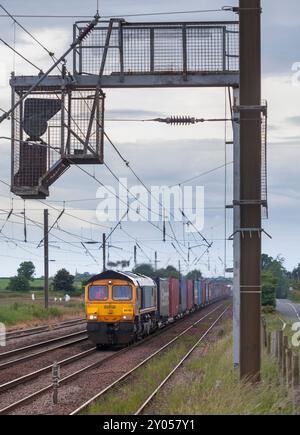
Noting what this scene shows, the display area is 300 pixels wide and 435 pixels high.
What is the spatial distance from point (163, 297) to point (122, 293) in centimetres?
1173

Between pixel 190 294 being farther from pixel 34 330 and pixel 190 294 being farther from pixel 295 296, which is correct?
pixel 295 296

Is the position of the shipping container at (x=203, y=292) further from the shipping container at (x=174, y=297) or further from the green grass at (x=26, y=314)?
the shipping container at (x=174, y=297)

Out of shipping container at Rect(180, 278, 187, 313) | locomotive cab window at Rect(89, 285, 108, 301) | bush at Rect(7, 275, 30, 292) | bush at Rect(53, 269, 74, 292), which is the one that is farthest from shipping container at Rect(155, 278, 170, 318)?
bush at Rect(7, 275, 30, 292)

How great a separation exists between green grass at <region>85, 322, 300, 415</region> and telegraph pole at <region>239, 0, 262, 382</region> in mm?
761

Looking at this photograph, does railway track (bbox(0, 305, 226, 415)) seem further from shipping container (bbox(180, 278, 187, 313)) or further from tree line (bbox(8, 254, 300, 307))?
shipping container (bbox(180, 278, 187, 313))

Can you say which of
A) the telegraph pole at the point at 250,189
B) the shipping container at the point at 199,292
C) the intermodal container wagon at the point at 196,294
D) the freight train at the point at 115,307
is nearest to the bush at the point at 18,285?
the shipping container at the point at 199,292

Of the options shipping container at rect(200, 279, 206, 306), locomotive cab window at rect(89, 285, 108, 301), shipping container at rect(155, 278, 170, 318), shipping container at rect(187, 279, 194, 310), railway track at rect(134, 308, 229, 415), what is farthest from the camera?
shipping container at rect(200, 279, 206, 306)

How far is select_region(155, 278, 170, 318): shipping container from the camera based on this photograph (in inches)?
1667

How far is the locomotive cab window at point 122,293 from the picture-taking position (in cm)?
3212

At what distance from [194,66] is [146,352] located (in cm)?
1244

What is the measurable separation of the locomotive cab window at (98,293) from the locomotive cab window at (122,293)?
1.27 ft

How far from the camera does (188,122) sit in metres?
20.8

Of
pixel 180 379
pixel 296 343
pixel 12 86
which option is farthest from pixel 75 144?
pixel 296 343

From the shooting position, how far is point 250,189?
51.9 feet
